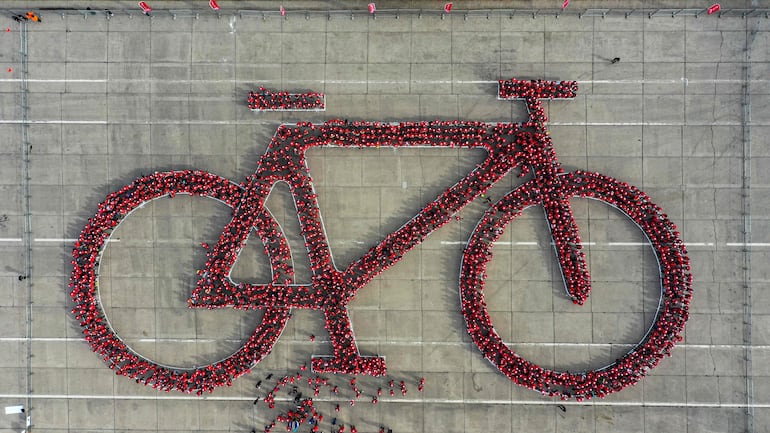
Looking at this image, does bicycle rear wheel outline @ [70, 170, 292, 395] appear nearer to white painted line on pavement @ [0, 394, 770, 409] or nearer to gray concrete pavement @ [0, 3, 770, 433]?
gray concrete pavement @ [0, 3, 770, 433]

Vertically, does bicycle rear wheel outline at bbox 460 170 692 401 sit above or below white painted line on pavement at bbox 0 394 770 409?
above

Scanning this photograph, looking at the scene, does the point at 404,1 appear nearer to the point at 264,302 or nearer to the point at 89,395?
the point at 264,302

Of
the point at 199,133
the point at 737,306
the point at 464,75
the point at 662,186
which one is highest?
the point at 464,75

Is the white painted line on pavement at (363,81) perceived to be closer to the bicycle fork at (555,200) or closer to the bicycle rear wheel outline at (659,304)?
the bicycle fork at (555,200)

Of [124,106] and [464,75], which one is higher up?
[464,75]

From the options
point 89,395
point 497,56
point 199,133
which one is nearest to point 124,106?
point 199,133

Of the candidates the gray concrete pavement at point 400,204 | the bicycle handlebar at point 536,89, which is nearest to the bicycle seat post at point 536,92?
the bicycle handlebar at point 536,89

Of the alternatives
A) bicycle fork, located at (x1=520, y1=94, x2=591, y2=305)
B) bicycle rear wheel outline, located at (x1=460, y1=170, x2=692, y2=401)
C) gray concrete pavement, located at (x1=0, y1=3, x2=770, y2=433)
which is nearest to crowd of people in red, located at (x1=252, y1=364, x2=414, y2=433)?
gray concrete pavement, located at (x1=0, y1=3, x2=770, y2=433)
